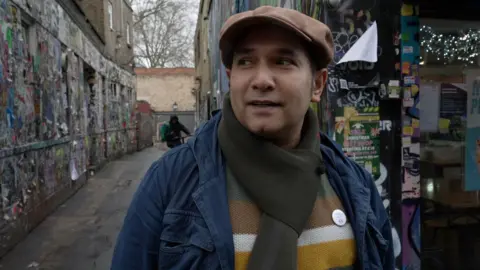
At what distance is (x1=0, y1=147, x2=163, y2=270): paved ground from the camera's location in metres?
4.82

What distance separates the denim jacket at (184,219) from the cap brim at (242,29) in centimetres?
35

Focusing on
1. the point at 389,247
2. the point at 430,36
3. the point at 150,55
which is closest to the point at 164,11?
the point at 150,55

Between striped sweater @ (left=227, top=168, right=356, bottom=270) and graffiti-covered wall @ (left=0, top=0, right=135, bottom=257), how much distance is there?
15.2 feet

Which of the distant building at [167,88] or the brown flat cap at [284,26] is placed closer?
the brown flat cap at [284,26]

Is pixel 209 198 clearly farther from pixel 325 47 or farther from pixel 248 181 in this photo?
pixel 325 47

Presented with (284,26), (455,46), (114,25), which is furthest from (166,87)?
(284,26)

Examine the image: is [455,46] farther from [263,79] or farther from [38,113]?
[38,113]

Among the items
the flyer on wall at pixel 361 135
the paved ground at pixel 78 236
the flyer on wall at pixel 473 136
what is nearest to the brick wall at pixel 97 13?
the paved ground at pixel 78 236

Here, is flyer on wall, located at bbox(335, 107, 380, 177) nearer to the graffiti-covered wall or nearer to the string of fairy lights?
the string of fairy lights

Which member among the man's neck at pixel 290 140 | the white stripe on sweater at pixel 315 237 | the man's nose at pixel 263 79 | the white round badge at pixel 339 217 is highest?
the man's nose at pixel 263 79

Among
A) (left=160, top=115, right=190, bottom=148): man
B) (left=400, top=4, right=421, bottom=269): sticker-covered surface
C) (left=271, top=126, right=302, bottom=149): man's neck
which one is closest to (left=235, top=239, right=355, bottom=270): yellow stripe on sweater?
(left=271, top=126, right=302, bottom=149): man's neck

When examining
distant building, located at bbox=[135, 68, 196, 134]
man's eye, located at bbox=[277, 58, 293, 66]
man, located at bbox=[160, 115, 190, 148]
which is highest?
distant building, located at bbox=[135, 68, 196, 134]

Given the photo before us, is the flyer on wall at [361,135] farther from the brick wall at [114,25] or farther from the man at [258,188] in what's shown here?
→ the brick wall at [114,25]

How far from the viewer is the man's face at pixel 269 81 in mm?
1435
